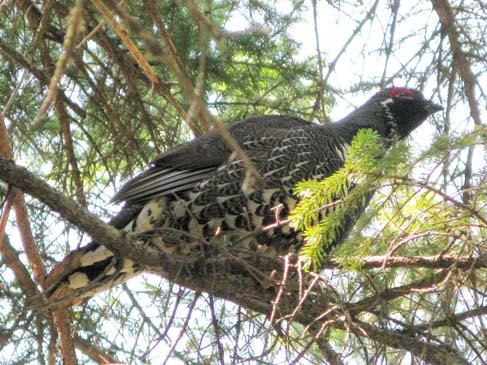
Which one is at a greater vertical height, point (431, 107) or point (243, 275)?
point (431, 107)

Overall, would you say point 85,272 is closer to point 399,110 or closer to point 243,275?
point 243,275

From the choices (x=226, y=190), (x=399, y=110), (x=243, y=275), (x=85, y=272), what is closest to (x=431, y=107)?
(x=399, y=110)

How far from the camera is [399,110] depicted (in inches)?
226

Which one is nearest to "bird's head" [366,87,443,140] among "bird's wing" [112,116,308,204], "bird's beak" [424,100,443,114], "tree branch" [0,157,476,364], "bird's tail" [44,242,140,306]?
"bird's beak" [424,100,443,114]

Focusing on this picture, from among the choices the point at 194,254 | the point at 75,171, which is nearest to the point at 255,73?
the point at 75,171

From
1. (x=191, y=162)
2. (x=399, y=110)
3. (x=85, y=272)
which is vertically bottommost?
(x=85, y=272)

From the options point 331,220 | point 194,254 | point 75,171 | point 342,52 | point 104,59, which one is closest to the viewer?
point 331,220

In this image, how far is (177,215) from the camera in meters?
4.72

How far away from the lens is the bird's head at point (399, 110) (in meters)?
5.66

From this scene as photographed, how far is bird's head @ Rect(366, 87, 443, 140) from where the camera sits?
5.66 metres

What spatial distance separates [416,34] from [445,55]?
39 centimetres

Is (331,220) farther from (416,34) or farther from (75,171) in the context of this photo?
(416,34)

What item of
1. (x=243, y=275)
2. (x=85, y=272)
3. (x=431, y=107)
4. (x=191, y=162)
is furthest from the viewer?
(x=431, y=107)

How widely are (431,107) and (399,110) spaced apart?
0.27 m
